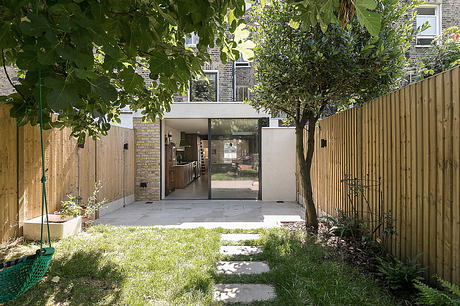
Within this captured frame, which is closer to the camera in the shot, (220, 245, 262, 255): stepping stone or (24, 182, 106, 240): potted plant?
(220, 245, 262, 255): stepping stone

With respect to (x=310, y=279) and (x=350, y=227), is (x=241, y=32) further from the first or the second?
(x=350, y=227)

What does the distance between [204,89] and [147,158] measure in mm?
3435

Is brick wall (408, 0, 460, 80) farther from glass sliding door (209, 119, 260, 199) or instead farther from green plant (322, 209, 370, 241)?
green plant (322, 209, 370, 241)

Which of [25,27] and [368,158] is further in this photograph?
[368,158]

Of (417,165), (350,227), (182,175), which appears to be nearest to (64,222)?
(350,227)

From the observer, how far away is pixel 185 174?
12305mm

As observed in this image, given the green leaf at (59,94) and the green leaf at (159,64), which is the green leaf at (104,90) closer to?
the green leaf at (59,94)

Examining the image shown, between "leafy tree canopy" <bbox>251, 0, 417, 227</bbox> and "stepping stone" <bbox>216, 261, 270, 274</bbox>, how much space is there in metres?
2.69

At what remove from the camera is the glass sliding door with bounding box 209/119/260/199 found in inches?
349

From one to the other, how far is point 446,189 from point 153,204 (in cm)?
757

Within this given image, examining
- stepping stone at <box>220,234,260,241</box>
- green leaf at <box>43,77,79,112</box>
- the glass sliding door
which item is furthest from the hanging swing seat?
the glass sliding door

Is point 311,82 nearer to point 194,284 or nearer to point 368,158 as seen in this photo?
point 368,158

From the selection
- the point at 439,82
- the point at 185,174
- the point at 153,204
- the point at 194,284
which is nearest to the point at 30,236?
Result: the point at 194,284

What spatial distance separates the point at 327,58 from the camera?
12.1 ft
